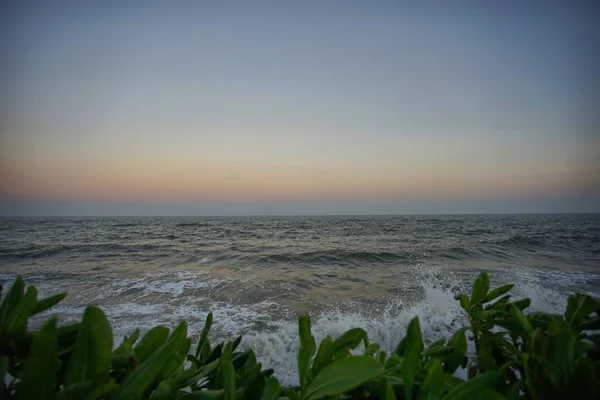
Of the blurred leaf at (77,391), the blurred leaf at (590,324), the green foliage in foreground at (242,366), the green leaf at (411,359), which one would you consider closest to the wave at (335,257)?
the blurred leaf at (590,324)

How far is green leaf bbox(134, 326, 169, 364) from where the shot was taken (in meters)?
0.65

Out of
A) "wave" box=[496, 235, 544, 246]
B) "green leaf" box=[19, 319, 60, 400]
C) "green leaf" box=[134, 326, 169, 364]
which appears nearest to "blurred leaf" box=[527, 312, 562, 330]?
"green leaf" box=[134, 326, 169, 364]

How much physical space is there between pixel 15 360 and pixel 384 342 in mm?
5179

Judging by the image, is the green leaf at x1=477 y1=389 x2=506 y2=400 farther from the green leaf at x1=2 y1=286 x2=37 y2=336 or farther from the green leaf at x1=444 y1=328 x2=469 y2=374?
the green leaf at x1=2 y1=286 x2=37 y2=336

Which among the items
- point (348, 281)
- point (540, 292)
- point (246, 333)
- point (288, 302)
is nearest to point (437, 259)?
point (540, 292)

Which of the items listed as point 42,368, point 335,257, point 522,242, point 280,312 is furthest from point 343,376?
point 522,242

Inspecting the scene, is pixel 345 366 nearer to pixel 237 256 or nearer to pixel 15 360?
pixel 15 360

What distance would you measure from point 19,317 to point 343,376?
2.07 ft

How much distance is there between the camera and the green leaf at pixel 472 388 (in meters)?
0.53

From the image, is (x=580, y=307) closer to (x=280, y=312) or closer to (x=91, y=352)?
(x=91, y=352)

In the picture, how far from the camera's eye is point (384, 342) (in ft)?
16.2

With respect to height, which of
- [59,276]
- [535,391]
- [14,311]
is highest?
[14,311]

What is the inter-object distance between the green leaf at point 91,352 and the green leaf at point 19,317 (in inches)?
7.5

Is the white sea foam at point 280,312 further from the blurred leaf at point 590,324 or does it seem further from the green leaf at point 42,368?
the green leaf at point 42,368
